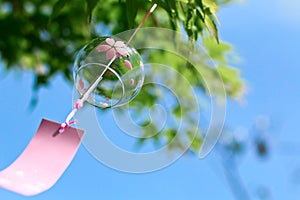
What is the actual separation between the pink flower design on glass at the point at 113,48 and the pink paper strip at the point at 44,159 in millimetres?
90

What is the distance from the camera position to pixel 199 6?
24.9 inches

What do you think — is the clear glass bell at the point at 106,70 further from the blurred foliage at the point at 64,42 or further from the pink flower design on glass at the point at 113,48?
the blurred foliage at the point at 64,42

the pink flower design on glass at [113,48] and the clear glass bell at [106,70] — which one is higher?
the pink flower design on glass at [113,48]

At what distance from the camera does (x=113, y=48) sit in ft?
1.90

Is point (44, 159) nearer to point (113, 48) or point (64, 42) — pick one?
point (113, 48)

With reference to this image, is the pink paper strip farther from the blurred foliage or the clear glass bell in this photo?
the blurred foliage

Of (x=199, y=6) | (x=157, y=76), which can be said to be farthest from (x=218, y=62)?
(x=199, y=6)

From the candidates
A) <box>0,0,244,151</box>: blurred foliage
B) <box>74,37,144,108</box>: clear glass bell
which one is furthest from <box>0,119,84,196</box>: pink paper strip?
<box>0,0,244,151</box>: blurred foliage

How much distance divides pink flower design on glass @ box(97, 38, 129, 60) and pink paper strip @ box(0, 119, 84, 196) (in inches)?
3.6

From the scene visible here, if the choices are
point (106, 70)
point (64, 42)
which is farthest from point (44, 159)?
point (64, 42)

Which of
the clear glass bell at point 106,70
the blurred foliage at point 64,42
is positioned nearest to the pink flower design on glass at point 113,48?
the clear glass bell at point 106,70

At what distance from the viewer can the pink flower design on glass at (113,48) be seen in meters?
0.58

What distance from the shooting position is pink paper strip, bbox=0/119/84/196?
18.8 inches

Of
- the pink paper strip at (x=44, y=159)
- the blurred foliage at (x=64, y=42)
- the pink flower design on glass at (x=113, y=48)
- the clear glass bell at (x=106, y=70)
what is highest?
the pink flower design on glass at (x=113, y=48)
